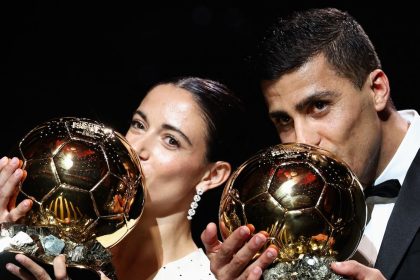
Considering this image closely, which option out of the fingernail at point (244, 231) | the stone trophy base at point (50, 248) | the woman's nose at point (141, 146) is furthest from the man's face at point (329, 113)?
the stone trophy base at point (50, 248)

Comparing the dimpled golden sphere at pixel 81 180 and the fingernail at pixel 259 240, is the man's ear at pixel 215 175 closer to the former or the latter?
the dimpled golden sphere at pixel 81 180

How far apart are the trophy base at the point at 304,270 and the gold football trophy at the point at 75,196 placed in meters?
0.55

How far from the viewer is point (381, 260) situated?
203cm

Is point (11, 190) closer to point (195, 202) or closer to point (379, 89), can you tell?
point (195, 202)

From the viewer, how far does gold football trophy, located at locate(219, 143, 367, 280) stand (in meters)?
1.71

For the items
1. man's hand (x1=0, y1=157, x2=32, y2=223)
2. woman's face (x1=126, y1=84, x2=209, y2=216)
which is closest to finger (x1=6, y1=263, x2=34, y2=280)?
man's hand (x1=0, y1=157, x2=32, y2=223)

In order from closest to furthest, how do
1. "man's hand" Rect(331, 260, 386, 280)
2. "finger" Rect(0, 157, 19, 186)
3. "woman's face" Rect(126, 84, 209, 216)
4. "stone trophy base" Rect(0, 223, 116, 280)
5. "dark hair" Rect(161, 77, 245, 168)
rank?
"man's hand" Rect(331, 260, 386, 280) < "stone trophy base" Rect(0, 223, 116, 280) < "finger" Rect(0, 157, 19, 186) < "woman's face" Rect(126, 84, 209, 216) < "dark hair" Rect(161, 77, 245, 168)

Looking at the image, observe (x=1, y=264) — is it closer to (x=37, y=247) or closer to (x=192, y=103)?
(x=37, y=247)

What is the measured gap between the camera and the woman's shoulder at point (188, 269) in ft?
8.57

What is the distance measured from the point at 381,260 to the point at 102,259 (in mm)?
897

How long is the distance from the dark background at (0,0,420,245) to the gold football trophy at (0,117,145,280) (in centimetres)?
103

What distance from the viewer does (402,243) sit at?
6.63 ft

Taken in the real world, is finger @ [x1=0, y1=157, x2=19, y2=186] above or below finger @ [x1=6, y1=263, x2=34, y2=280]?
above

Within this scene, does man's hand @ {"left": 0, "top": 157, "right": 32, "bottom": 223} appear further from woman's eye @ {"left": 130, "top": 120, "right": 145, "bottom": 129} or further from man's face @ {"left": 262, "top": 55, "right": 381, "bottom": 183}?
man's face @ {"left": 262, "top": 55, "right": 381, "bottom": 183}
